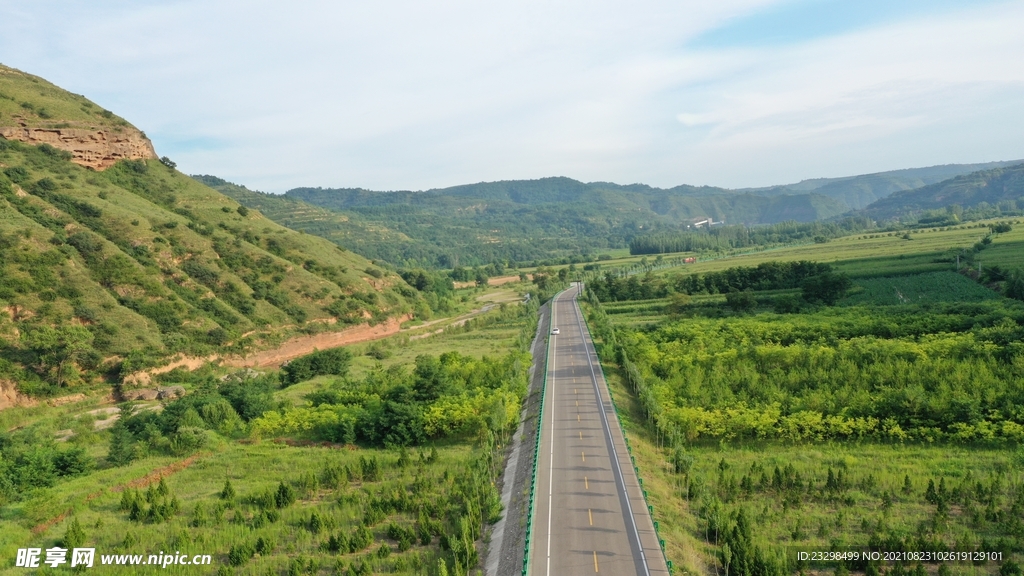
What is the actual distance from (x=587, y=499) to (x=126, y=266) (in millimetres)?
72518

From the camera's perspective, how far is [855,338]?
5894cm

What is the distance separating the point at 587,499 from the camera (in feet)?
104

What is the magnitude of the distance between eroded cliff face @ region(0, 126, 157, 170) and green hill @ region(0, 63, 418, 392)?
0.70 feet

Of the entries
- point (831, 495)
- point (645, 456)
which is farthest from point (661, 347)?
point (831, 495)

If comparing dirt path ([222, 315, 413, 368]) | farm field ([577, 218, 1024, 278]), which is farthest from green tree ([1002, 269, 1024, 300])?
dirt path ([222, 315, 413, 368])

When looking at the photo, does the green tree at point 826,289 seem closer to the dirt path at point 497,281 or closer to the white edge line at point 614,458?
the white edge line at point 614,458

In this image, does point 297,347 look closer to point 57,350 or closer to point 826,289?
point 57,350

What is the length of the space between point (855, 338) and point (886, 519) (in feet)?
111

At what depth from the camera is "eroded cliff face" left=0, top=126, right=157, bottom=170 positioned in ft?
315

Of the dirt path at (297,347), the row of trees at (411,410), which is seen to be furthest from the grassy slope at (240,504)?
the dirt path at (297,347)

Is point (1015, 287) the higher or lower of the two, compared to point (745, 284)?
lower

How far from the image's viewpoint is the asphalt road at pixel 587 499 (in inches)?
1011

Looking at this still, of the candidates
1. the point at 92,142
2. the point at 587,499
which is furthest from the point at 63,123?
the point at 587,499

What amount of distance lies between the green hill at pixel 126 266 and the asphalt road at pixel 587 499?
164ft
